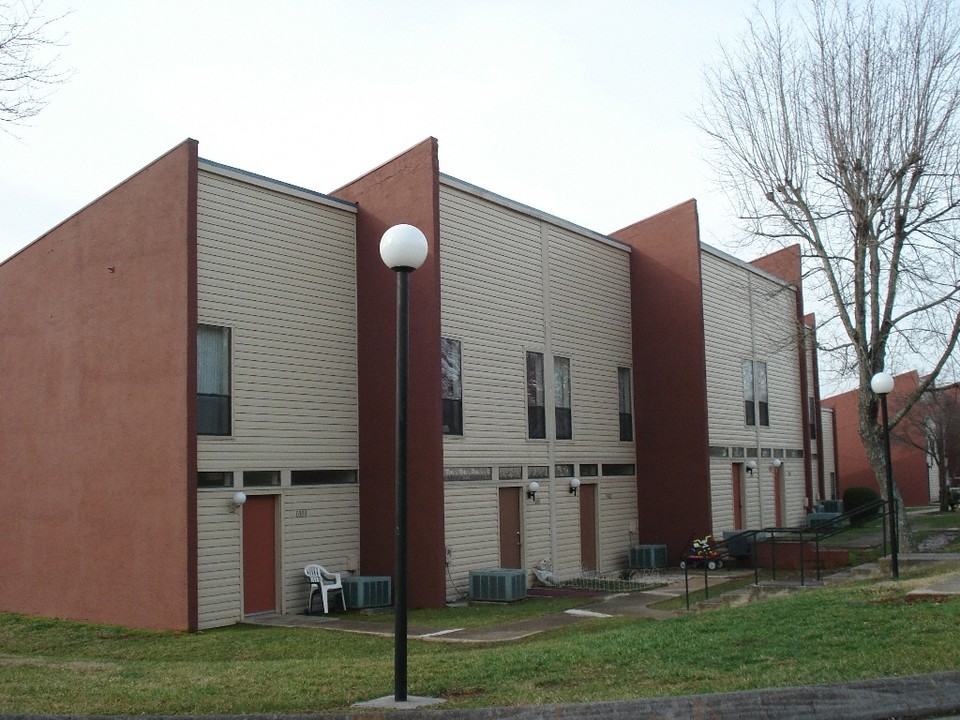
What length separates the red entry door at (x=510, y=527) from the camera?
2030 centimetres

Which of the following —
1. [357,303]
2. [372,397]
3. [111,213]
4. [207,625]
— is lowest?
[207,625]

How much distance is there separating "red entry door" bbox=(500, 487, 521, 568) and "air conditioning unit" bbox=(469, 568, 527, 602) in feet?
5.55

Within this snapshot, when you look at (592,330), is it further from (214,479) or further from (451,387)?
(214,479)

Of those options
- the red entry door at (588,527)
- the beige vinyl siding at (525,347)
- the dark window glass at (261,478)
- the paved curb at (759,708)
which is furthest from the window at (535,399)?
the paved curb at (759,708)

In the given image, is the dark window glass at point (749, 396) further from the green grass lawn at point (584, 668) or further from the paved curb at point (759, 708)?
the paved curb at point (759, 708)

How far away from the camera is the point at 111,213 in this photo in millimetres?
17297

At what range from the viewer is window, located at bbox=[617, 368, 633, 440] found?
964 inches

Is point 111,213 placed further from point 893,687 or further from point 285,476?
point 893,687

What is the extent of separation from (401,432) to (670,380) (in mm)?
17611

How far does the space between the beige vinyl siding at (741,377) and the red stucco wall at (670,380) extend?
4.82ft

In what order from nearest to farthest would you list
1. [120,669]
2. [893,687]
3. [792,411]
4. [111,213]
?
[893,687]
[120,669]
[111,213]
[792,411]

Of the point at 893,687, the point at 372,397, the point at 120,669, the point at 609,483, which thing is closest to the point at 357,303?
the point at 372,397

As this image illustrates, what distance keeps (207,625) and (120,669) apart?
225 inches

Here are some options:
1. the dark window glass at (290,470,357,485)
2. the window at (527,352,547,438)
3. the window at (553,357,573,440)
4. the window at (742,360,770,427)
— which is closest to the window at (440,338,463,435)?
the dark window glass at (290,470,357,485)
